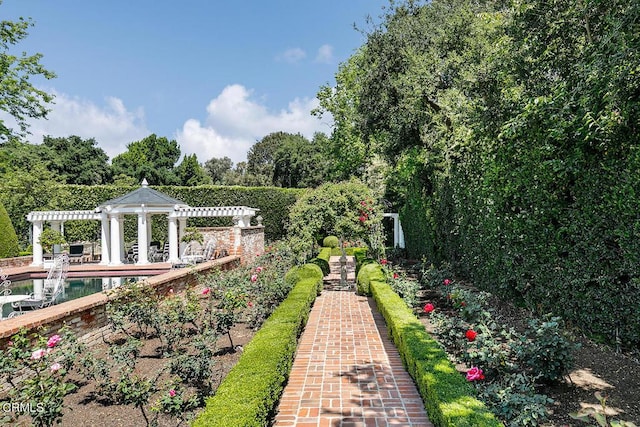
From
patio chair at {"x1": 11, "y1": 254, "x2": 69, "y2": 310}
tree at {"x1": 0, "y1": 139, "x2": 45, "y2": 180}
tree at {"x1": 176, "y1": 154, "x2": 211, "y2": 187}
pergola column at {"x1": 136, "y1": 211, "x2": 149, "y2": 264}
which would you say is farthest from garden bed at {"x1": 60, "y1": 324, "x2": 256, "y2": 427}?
tree at {"x1": 176, "y1": 154, "x2": 211, "y2": 187}

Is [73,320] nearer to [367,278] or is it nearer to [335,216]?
[367,278]

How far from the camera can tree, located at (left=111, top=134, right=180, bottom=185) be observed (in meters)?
38.9

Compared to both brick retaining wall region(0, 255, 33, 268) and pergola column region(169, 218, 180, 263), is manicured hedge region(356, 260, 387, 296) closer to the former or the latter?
pergola column region(169, 218, 180, 263)

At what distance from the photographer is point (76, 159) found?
→ 34.2m

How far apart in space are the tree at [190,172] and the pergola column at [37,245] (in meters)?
24.2

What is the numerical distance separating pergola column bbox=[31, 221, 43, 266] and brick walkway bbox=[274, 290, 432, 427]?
14.8 metres

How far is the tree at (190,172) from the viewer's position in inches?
1645

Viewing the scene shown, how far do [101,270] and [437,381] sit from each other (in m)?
15.8

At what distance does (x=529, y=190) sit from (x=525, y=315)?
236 cm

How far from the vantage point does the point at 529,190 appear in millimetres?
6156

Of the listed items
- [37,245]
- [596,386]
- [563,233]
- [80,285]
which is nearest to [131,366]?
[596,386]

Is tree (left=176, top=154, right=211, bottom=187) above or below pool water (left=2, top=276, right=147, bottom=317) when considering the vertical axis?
above

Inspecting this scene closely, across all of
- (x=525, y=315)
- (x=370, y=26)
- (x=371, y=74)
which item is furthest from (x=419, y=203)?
(x=525, y=315)

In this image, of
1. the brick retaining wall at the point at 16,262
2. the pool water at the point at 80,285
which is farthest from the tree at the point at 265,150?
the pool water at the point at 80,285
